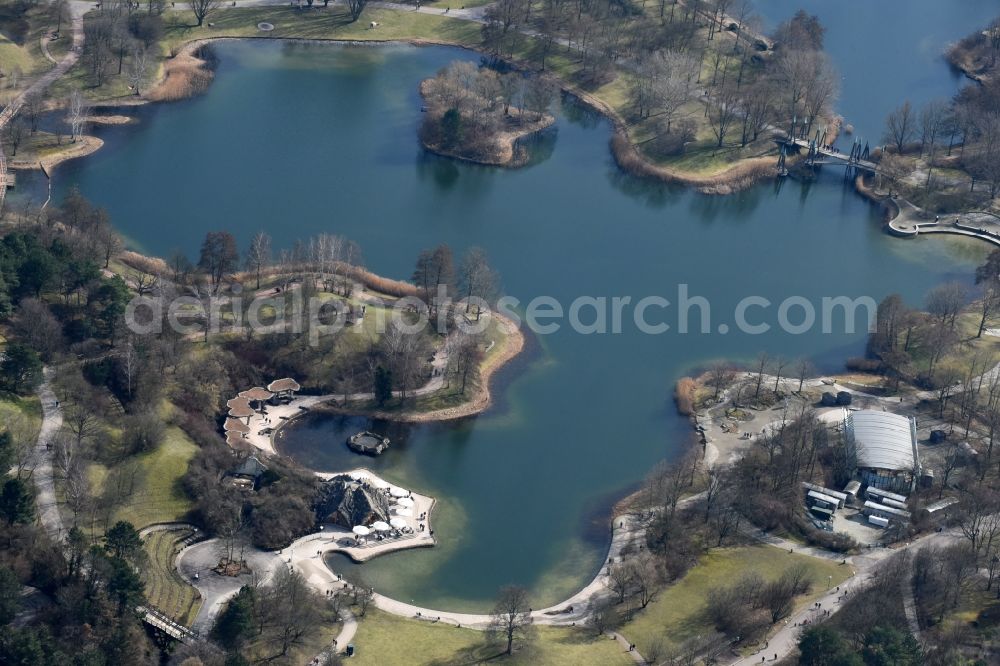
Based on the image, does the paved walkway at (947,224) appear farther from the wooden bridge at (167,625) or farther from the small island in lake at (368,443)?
the wooden bridge at (167,625)

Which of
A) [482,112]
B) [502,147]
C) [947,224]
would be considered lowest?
[947,224]

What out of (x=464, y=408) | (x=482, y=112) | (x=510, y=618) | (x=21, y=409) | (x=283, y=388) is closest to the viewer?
(x=510, y=618)

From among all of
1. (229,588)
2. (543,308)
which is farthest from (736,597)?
(543,308)

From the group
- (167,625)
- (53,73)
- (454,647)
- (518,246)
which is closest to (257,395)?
(167,625)

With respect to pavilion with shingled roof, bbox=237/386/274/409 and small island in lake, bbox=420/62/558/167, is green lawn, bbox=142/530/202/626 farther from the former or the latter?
small island in lake, bbox=420/62/558/167

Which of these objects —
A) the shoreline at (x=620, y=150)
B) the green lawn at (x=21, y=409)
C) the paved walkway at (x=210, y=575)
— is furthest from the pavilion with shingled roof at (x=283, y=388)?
the shoreline at (x=620, y=150)

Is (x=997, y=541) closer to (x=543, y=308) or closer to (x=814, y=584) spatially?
(x=814, y=584)

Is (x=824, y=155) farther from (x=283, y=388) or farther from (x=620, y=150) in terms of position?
(x=283, y=388)

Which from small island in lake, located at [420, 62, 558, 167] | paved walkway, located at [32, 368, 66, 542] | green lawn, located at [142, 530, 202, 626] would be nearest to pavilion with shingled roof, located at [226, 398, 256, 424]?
paved walkway, located at [32, 368, 66, 542]
